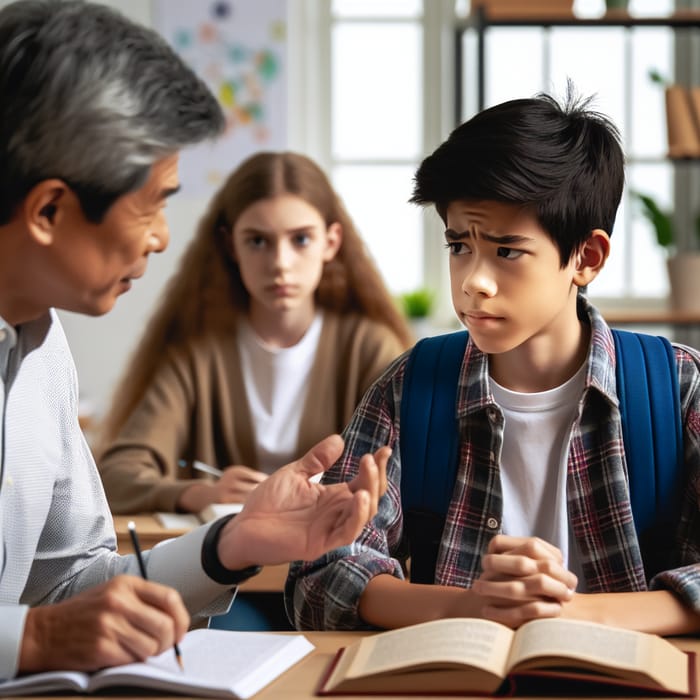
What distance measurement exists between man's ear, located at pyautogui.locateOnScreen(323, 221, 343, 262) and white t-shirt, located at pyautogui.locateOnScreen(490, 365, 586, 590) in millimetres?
1265

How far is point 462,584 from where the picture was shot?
1572 mm

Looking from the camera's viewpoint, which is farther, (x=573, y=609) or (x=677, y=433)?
(x=677, y=433)

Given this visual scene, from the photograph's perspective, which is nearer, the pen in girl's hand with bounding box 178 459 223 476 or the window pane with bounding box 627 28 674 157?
the pen in girl's hand with bounding box 178 459 223 476

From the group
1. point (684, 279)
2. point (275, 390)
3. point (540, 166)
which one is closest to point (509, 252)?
point (540, 166)

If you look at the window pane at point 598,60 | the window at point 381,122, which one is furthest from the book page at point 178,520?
the window pane at point 598,60

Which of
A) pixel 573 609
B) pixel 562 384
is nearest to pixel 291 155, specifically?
pixel 562 384

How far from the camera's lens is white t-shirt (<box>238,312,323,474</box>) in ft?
8.82

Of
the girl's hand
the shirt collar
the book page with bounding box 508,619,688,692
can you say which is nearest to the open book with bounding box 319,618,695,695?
the book page with bounding box 508,619,688,692

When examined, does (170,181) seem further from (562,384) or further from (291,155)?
(291,155)

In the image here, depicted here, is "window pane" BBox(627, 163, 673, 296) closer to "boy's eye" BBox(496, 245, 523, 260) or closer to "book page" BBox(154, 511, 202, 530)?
"book page" BBox(154, 511, 202, 530)

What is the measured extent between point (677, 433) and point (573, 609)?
331 mm

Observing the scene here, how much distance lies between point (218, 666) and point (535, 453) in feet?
2.11

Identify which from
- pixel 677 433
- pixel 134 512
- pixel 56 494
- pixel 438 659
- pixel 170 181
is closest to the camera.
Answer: pixel 438 659

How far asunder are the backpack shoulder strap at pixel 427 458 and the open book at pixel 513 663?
43 cm
